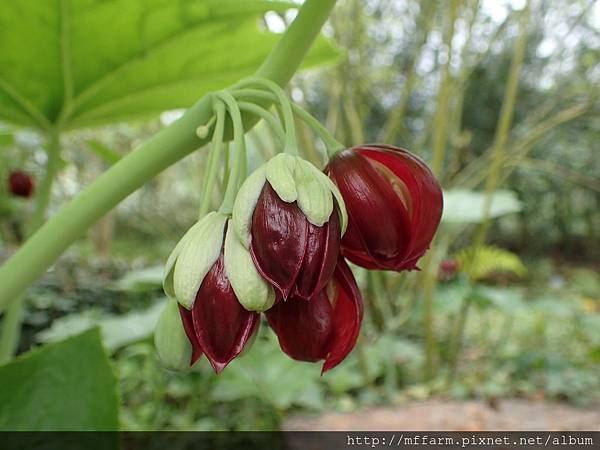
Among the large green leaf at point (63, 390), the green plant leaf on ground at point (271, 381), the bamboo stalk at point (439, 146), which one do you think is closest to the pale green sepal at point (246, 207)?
the large green leaf at point (63, 390)

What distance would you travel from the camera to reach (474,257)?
2451mm

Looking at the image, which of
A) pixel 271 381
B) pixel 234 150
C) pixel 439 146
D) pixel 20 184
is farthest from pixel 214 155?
pixel 20 184

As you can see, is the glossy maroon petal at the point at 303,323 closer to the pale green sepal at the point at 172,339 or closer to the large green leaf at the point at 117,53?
the pale green sepal at the point at 172,339

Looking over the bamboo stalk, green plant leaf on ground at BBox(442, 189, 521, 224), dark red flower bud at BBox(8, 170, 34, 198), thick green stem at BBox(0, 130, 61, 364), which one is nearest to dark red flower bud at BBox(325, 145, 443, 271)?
thick green stem at BBox(0, 130, 61, 364)

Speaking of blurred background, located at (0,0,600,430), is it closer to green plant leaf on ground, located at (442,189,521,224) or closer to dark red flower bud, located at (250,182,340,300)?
green plant leaf on ground, located at (442,189,521,224)

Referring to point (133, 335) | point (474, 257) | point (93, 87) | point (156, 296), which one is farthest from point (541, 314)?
point (93, 87)

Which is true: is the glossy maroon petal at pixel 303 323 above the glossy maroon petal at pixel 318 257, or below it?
below

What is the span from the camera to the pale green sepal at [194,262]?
324 millimetres

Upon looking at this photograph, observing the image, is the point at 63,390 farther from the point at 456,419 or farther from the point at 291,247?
the point at 456,419

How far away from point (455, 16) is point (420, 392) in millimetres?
1283

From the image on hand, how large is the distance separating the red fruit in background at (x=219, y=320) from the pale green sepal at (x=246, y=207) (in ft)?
0.06

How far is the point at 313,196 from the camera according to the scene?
0.32m

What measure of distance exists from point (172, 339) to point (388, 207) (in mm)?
157

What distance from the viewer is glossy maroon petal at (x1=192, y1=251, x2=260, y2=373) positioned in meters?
0.32
